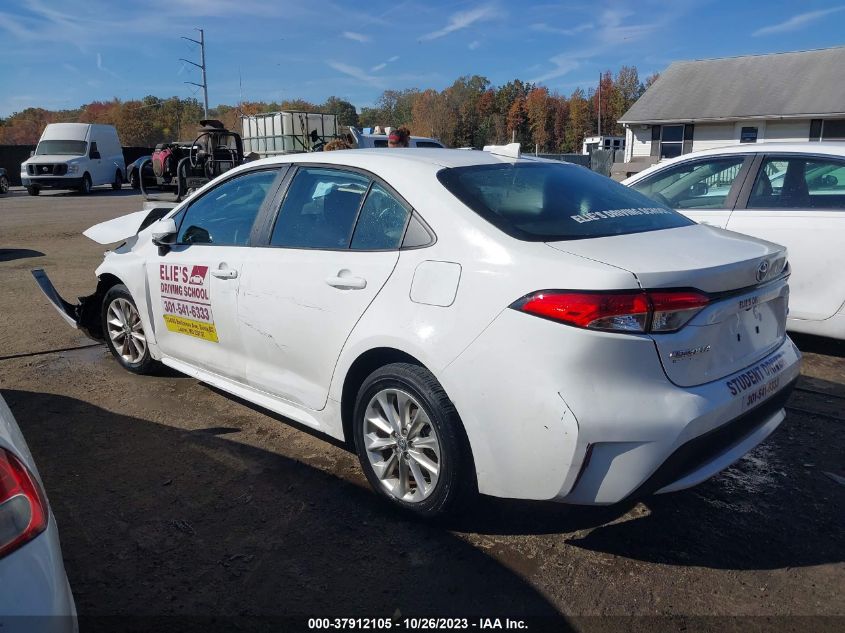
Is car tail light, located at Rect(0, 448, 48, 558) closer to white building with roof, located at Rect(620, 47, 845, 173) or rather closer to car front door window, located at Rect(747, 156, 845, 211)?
car front door window, located at Rect(747, 156, 845, 211)

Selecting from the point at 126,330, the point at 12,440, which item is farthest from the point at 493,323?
the point at 126,330

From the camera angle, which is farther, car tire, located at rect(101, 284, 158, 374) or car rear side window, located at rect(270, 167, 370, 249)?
car tire, located at rect(101, 284, 158, 374)

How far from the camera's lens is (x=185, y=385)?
4918 mm

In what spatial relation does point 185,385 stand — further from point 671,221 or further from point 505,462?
point 671,221

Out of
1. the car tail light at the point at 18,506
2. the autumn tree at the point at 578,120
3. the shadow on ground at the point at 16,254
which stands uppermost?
the autumn tree at the point at 578,120

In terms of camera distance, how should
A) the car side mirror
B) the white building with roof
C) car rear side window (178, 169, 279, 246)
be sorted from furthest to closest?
the white building with roof, the car side mirror, car rear side window (178, 169, 279, 246)

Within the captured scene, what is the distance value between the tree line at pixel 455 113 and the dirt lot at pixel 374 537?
275 ft

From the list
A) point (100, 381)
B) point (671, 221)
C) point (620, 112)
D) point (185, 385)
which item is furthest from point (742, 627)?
point (620, 112)

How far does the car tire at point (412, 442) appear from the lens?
9.23 feet

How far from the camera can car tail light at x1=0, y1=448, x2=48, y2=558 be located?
1.62m

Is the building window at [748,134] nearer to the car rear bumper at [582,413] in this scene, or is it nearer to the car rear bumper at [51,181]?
the car rear bumper at [51,181]

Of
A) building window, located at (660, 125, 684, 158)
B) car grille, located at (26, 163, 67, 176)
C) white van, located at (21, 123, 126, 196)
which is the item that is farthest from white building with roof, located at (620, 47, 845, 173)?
car grille, located at (26, 163, 67, 176)

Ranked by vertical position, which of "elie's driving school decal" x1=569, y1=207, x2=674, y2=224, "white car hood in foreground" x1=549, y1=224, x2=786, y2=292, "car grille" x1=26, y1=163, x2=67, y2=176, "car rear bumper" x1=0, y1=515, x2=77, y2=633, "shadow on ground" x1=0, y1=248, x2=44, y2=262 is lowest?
"shadow on ground" x1=0, y1=248, x2=44, y2=262

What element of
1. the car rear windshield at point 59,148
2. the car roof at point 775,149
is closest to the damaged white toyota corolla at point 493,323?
the car roof at point 775,149
